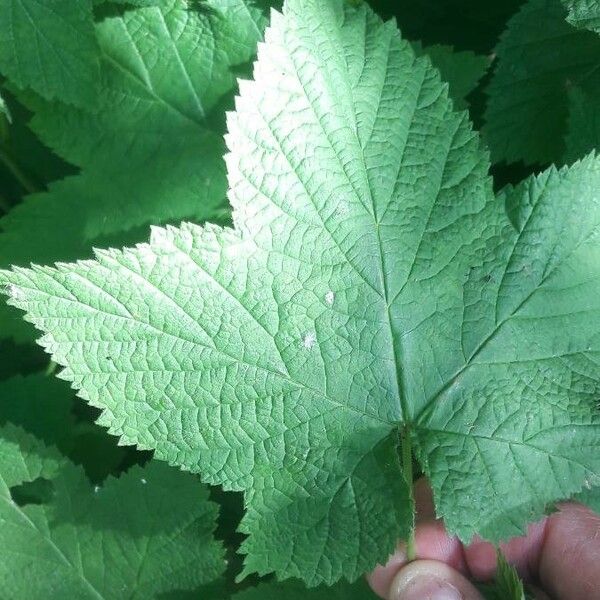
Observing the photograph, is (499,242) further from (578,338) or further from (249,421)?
(249,421)

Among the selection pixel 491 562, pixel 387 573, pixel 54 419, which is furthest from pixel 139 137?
pixel 491 562

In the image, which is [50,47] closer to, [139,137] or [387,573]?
[139,137]

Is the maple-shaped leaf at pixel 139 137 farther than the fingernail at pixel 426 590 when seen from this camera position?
Yes

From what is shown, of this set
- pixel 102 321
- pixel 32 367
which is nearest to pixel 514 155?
pixel 102 321

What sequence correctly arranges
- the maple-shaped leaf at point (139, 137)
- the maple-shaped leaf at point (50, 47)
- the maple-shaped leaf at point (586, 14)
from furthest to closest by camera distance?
the maple-shaped leaf at point (139, 137) → the maple-shaped leaf at point (50, 47) → the maple-shaped leaf at point (586, 14)

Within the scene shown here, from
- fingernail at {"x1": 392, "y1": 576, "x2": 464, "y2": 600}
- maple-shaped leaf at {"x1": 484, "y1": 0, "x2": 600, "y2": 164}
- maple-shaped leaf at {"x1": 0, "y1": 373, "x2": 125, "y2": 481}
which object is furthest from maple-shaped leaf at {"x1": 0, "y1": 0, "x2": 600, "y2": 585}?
maple-shaped leaf at {"x1": 0, "y1": 373, "x2": 125, "y2": 481}

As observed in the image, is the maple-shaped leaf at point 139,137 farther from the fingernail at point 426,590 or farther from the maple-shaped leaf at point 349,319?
the fingernail at point 426,590

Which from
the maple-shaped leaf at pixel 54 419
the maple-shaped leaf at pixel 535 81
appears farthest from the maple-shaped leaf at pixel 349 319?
the maple-shaped leaf at pixel 54 419

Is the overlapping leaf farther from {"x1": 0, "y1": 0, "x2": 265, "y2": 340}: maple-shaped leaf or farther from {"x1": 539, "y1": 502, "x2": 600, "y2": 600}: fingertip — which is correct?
{"x1": 539, "y1": 502, "x2": 600, "y2": 600}: fingertip
